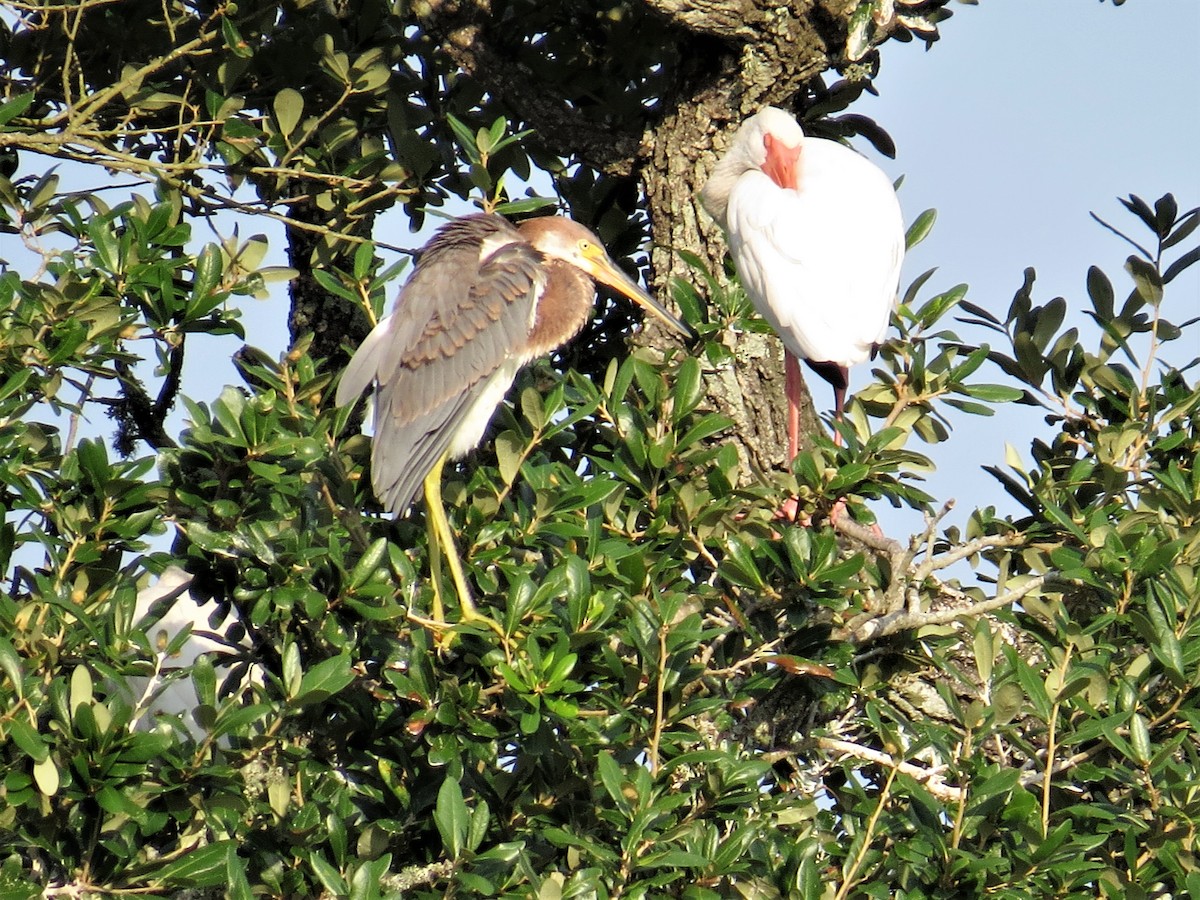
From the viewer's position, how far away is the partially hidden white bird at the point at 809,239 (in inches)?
165

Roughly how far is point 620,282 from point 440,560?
119 cm

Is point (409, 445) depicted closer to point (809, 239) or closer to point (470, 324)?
point (470, 324)

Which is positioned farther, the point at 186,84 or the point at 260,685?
the point at 186,84

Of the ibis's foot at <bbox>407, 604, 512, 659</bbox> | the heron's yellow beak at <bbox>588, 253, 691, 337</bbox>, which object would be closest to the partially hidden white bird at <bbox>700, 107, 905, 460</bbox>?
the heron's yellow beak at <bbox>588, 253, 691, 337</bbox>

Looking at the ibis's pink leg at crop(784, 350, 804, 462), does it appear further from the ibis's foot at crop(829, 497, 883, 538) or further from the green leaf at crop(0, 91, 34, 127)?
the green leaf at crop(0, 91, 34, 127)

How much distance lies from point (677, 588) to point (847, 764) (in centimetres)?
53

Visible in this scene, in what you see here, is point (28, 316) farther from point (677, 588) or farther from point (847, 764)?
point (847, 764)

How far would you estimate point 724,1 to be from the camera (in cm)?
396

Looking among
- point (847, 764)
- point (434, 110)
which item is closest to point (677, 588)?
point (847, 764)

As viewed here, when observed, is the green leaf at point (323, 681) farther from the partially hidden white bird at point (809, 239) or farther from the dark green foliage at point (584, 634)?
the partially hidden white bird at point (809, 239)

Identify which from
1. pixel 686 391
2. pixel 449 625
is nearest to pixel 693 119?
pixel 686 391

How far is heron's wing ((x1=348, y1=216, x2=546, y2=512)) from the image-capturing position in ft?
12.6

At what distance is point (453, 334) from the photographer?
4039 mm

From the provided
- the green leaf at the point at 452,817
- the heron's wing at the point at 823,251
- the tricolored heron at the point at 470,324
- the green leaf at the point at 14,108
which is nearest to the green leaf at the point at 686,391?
the tricolored heron at the point at 470,324
